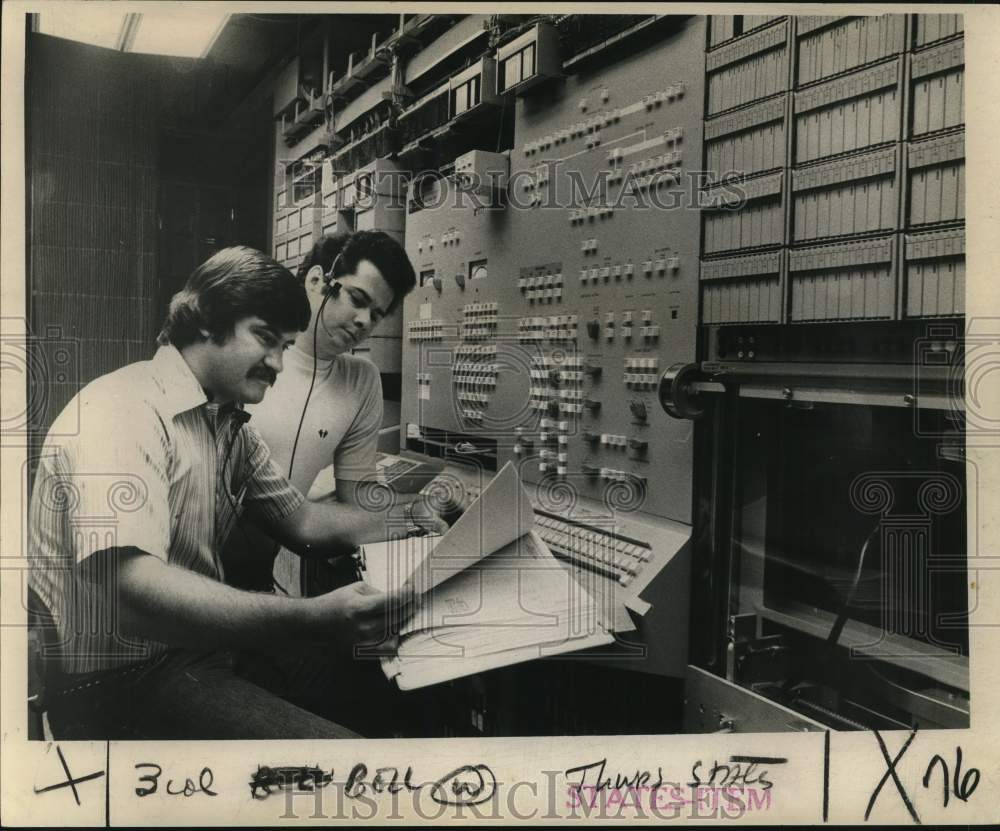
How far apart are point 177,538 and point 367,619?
426 millimetres

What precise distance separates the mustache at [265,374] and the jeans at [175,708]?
0.58 meters

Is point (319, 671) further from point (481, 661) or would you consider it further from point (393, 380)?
point (393, 380)

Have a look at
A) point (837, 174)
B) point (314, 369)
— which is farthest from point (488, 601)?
point (837, 174)

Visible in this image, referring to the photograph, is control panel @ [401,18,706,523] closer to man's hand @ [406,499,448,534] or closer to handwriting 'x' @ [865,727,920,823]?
man's hand @ [406,499,448,534]

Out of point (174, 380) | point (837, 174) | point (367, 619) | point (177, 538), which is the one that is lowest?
point (367, 619)

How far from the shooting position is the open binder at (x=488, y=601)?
1653 mm

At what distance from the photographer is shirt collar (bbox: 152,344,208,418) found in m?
1.65

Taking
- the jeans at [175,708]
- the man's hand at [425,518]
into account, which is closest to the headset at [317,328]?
the man's hand at [425,518]

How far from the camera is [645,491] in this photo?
1.75 metres

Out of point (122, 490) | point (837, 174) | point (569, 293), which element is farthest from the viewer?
point (569, 293)

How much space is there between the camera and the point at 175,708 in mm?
1681

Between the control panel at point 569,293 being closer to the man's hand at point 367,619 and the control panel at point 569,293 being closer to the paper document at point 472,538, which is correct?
the paper document at point 472,538

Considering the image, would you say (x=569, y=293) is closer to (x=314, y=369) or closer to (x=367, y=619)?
(x=314, y=369)

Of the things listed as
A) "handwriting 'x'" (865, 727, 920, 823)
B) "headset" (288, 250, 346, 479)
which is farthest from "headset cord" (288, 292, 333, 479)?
"handwriting 'x'" (865, 727, 920, 823)
